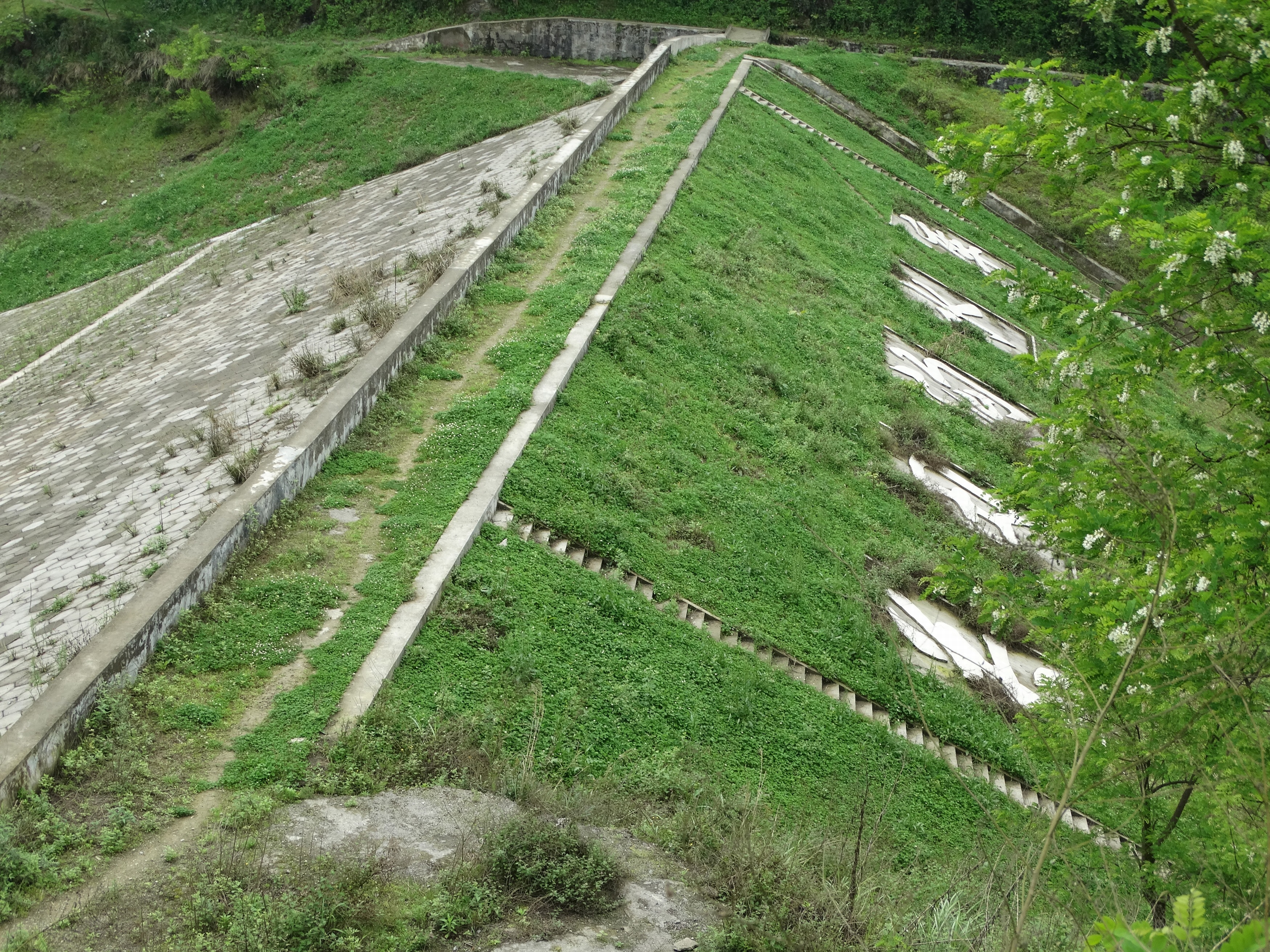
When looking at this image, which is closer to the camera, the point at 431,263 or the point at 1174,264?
the point at 1174,264

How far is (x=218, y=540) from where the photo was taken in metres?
8.02

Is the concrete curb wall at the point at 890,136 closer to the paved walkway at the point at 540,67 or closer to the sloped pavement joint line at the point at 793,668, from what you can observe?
the paved walkway at the point at 540,67

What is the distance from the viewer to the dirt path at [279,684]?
18.0ft

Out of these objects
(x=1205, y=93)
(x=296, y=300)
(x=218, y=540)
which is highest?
(x=1205, y=93)

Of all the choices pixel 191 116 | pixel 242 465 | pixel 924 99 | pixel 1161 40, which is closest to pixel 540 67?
pixel 191 116

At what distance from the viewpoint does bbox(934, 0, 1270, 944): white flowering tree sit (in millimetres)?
5422

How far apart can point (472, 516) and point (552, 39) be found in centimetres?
2303

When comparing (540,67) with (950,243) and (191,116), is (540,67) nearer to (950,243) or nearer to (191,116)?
(191,116)

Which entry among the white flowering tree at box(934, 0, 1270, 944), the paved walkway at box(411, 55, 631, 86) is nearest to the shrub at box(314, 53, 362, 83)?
the paved walkway at box(411, 55, 631, 86)

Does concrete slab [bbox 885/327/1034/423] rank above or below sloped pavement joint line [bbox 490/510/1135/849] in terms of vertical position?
above

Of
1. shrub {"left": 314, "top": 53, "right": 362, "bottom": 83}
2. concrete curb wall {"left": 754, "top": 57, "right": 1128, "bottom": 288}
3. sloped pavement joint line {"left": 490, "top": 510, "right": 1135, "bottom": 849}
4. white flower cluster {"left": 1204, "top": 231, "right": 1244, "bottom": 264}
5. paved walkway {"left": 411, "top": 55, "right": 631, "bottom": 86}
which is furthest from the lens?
shrub {"left": 314, "top": 53, "right": 362, "bottom": 83}

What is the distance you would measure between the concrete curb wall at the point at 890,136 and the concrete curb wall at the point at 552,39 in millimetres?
3347

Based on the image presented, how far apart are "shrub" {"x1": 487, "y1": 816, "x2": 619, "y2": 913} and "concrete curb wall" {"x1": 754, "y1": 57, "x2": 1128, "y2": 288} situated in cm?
2342

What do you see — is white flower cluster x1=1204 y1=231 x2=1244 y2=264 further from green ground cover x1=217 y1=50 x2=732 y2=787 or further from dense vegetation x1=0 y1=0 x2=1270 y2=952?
green ground cover x1=217 y1=50 x2=732 y2=787
